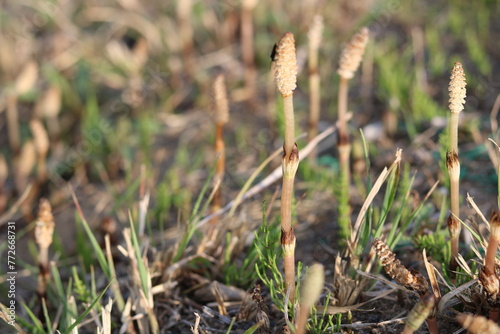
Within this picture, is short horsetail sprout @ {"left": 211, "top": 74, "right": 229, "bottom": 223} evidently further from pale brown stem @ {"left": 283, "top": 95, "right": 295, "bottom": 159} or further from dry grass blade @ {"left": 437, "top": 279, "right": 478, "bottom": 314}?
dry grass blade @ {"left": 437, "top": 279, "right": 478, "bottom": 314}

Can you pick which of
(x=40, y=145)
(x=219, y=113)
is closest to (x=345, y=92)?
(x=219, y=113)

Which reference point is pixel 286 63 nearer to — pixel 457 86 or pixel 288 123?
pixel 288 123

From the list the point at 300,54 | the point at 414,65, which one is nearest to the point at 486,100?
the point at 414,65

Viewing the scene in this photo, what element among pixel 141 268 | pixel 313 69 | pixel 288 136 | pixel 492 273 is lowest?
pixel 141 268

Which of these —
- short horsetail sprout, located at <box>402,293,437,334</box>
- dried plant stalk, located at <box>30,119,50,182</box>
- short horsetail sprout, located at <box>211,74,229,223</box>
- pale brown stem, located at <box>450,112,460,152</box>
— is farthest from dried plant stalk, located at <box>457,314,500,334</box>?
dried plant stalk, located at <box>30,119,50,182</box>

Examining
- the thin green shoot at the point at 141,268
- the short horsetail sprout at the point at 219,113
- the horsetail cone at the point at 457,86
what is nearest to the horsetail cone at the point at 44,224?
the thin green shoot at the point at 141,268

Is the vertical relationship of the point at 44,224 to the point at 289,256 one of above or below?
below
